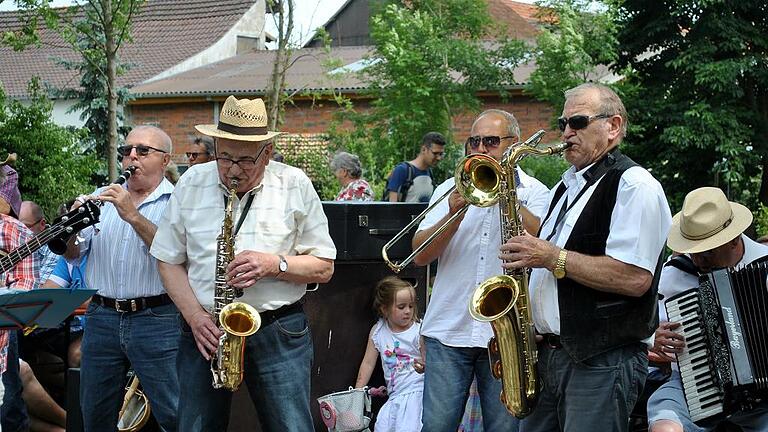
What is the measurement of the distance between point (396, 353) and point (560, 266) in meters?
2.54

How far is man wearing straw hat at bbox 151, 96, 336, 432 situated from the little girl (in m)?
1.64

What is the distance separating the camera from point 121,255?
5.58 meters

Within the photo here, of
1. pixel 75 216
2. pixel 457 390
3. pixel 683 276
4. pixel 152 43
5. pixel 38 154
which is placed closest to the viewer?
pixel 457 390

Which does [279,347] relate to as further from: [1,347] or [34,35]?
[34,35]

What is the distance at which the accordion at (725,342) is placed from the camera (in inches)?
184

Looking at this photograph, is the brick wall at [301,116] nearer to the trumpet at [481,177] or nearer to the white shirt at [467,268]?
the white shirt at [467,268]

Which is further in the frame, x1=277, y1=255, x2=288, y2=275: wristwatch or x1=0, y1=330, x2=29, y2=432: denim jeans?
x1=0, y1=330, x2=29, y2=432: denim jeans

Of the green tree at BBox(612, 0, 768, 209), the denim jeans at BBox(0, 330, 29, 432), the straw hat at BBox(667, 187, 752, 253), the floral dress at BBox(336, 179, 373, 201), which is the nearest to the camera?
the straw hat at BBox(667, 187, 752, 253)

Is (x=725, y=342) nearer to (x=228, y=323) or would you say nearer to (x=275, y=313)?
(x=275, y=313)

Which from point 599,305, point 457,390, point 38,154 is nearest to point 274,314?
point 457,390

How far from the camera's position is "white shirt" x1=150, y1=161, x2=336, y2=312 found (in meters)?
4.59

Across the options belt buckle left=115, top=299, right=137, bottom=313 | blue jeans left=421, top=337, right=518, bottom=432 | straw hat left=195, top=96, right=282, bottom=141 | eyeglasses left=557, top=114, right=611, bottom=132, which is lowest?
blue jeans left=421, top=337, right=518, bottom=432

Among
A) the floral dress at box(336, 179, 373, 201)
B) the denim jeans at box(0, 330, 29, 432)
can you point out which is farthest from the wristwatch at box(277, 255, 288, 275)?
the floral dress at box(336, 179, 373, 201)

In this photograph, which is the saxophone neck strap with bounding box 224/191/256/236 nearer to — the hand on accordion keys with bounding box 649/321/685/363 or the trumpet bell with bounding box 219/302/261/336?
the trumpet bell with bounding box 219/302/261/336
